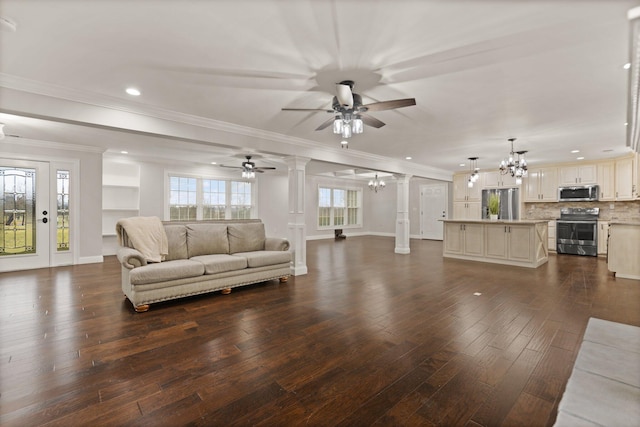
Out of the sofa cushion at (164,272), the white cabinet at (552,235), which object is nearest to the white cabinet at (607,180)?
the white cabinet at (552,235)

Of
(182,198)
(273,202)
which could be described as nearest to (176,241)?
(182,198)

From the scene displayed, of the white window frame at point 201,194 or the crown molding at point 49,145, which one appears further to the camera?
the white window frame at point 201,194

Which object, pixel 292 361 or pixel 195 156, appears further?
pixel 195 156

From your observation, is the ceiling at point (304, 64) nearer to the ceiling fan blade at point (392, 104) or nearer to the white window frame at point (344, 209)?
the ceiling fan blade at point (392, 104)

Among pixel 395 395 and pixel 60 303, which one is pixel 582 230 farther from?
pixel 60 303

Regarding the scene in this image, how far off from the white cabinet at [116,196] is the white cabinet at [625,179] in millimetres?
11820

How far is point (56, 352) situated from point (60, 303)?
1595 millimetres

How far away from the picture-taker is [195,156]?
7.17m

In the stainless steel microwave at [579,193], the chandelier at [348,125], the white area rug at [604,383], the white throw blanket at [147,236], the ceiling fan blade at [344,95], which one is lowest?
the white area rug at [604,383]

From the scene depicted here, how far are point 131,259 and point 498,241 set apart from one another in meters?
6.79

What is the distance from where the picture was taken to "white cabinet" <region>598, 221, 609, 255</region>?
708 cm

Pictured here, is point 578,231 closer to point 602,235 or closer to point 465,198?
point 602,235

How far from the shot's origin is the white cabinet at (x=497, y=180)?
335 inches

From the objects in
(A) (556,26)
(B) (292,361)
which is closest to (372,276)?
(B) (292,361)
